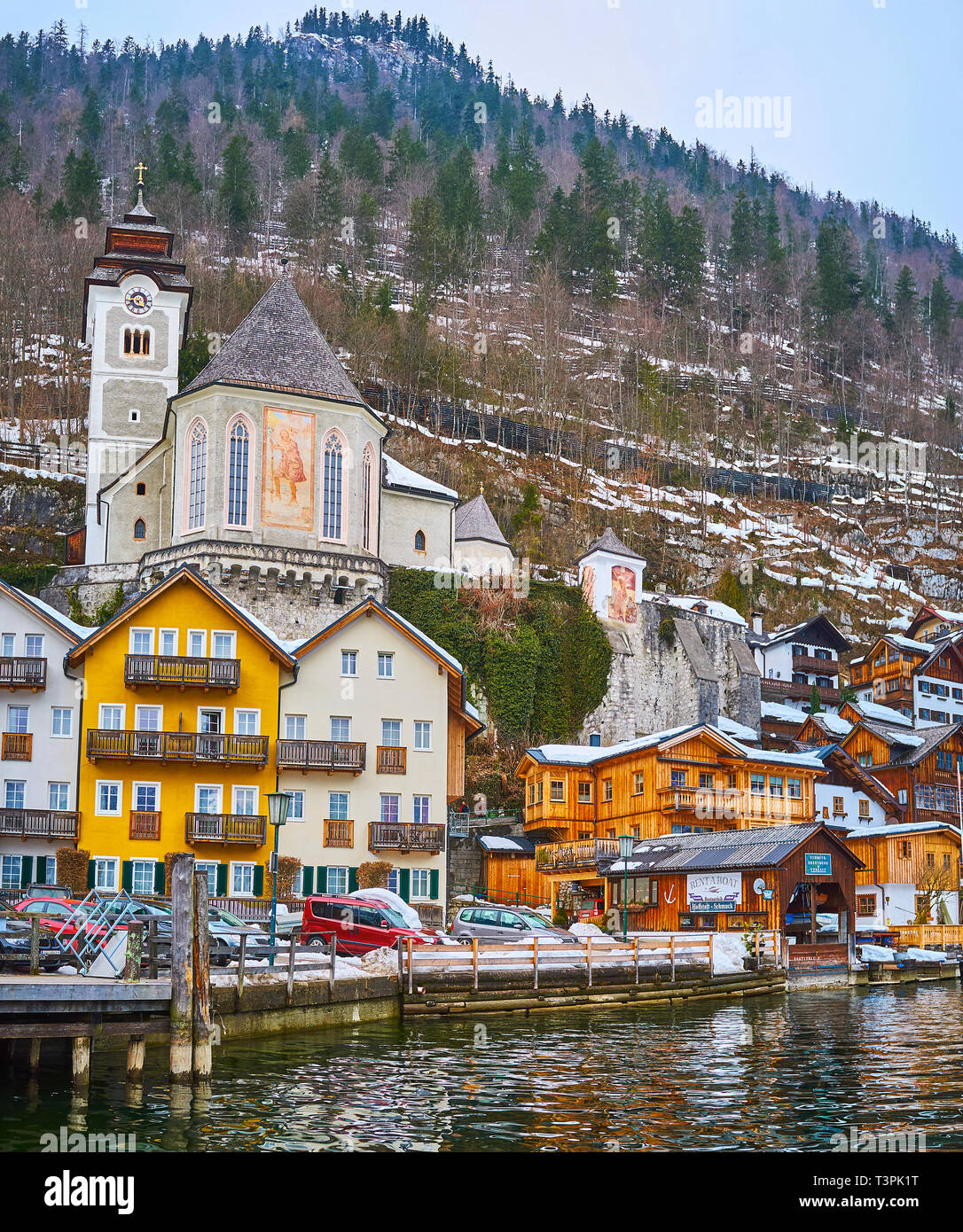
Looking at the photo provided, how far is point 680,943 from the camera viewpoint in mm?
42938

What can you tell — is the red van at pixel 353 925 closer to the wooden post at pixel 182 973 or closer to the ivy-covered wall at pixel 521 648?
the wooden post at pixel 182 973

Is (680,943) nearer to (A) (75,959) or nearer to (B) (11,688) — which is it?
(A) (75,959)

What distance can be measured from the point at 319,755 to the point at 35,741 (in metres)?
9.72

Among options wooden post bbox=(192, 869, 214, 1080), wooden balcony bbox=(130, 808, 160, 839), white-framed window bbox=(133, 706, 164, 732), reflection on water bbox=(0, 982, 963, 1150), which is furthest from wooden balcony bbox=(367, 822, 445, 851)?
wooden post bbox=(192, 869, 214, 1080)

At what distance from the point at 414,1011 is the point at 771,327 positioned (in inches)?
5354

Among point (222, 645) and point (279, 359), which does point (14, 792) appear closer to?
point (222, 645)

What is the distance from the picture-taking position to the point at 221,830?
1925 inches

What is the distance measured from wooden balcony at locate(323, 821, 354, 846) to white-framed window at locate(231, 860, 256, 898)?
2901mm

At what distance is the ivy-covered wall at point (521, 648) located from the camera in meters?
69.7

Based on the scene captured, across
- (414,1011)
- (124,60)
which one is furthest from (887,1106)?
(124,60)

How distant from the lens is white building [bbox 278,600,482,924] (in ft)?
168

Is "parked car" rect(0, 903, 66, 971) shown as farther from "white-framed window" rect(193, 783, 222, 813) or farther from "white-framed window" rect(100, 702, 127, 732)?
"white-framed window" rect(100, 702, 127, 732)

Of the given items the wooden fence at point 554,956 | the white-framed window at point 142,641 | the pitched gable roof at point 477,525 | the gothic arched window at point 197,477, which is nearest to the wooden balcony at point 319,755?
the white-framed window at point 142,641

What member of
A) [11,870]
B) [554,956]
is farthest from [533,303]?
[554,956]
